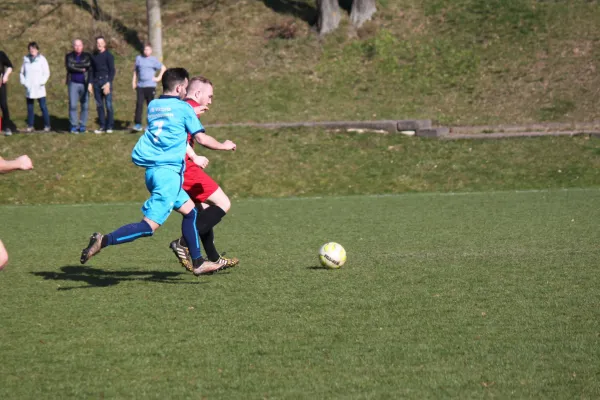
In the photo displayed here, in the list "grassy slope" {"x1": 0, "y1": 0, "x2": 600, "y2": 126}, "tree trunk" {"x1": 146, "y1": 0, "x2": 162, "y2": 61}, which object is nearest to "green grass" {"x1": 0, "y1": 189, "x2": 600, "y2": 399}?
"grassy slope" {"x1": 0, "y1": 0, "x2": 600, "y2": 126}

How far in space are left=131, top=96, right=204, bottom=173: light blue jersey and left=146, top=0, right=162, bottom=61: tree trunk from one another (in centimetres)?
1606

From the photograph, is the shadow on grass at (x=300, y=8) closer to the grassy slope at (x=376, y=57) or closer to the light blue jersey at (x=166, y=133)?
the grassy slope at (x=376, y=57)

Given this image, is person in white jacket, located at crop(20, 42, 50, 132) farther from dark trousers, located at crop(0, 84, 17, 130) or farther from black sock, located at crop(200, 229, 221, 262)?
black sock, located at crop(200, 229, 221, 262)

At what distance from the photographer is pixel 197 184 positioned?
348 inches

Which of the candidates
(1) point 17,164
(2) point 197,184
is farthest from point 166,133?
(1) point 17,164

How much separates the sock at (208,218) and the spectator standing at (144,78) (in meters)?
11.0

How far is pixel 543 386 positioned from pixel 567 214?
8265 mm

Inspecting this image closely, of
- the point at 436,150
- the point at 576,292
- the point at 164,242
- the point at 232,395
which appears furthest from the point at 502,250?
the point at 436,150

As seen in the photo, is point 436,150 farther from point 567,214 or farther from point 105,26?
point 105,26

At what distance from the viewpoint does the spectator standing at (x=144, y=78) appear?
19266 mm

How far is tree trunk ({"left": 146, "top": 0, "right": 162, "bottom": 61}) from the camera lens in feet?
76.9

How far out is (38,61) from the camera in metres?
19.6

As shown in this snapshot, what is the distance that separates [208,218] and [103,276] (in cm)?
118

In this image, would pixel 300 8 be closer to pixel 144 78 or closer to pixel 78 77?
pixel 144 78
